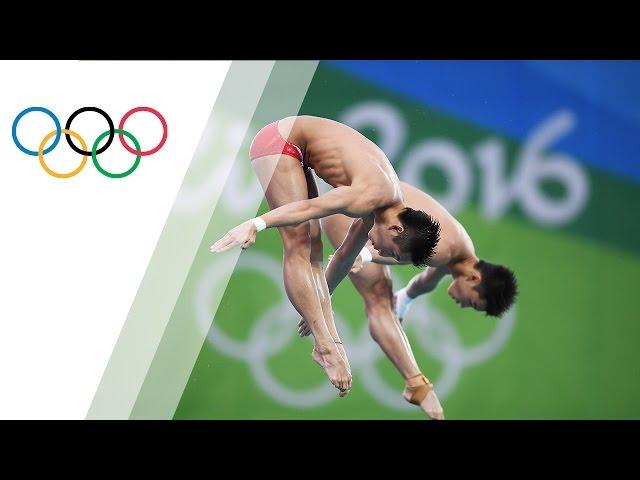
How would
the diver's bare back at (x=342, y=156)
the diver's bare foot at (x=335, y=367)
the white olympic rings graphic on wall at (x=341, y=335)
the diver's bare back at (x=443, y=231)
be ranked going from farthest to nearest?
the white olympic rings graphic on wall at (x=341, y=335)
the diver's bare back at (x=443, y=231)
the diver's bare foot at (x=335, y=367)
the diver's bare back at (x=342, y=156)

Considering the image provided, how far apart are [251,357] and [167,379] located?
0.47 meters

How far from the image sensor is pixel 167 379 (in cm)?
536

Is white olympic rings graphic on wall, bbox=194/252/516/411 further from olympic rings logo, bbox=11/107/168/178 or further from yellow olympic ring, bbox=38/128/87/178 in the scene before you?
yellow olympic ring, bbox=38/128/87/178

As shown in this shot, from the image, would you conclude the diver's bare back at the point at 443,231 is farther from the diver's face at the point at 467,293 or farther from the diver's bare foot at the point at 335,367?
the diver's bare foot at the point at 335,367

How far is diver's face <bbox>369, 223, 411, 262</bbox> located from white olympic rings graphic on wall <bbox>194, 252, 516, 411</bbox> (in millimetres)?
408

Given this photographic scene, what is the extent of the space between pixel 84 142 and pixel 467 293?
2.23 metres

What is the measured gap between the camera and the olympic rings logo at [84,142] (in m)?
5.37

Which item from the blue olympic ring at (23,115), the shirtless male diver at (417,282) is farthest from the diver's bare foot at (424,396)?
the blue olympic ring at (23,115)

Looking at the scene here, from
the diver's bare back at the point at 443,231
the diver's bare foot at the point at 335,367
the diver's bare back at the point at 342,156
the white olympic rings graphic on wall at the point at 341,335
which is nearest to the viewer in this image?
the diver's bare back at the point at 342,156

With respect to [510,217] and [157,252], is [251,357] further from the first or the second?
[510,217]

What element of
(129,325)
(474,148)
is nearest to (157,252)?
(129,325)

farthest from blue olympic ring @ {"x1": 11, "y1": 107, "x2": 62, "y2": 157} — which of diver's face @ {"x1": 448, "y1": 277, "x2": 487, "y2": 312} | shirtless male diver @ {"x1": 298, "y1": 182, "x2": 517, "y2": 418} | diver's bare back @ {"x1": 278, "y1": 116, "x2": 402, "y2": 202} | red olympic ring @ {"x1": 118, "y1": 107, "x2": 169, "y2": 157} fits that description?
diver's face @ {"x1": 448, "y1": 277, "x2": 487, "y2": 312}

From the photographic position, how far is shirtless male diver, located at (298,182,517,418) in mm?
5332

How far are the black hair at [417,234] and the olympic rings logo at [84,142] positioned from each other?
1409 millimetres
